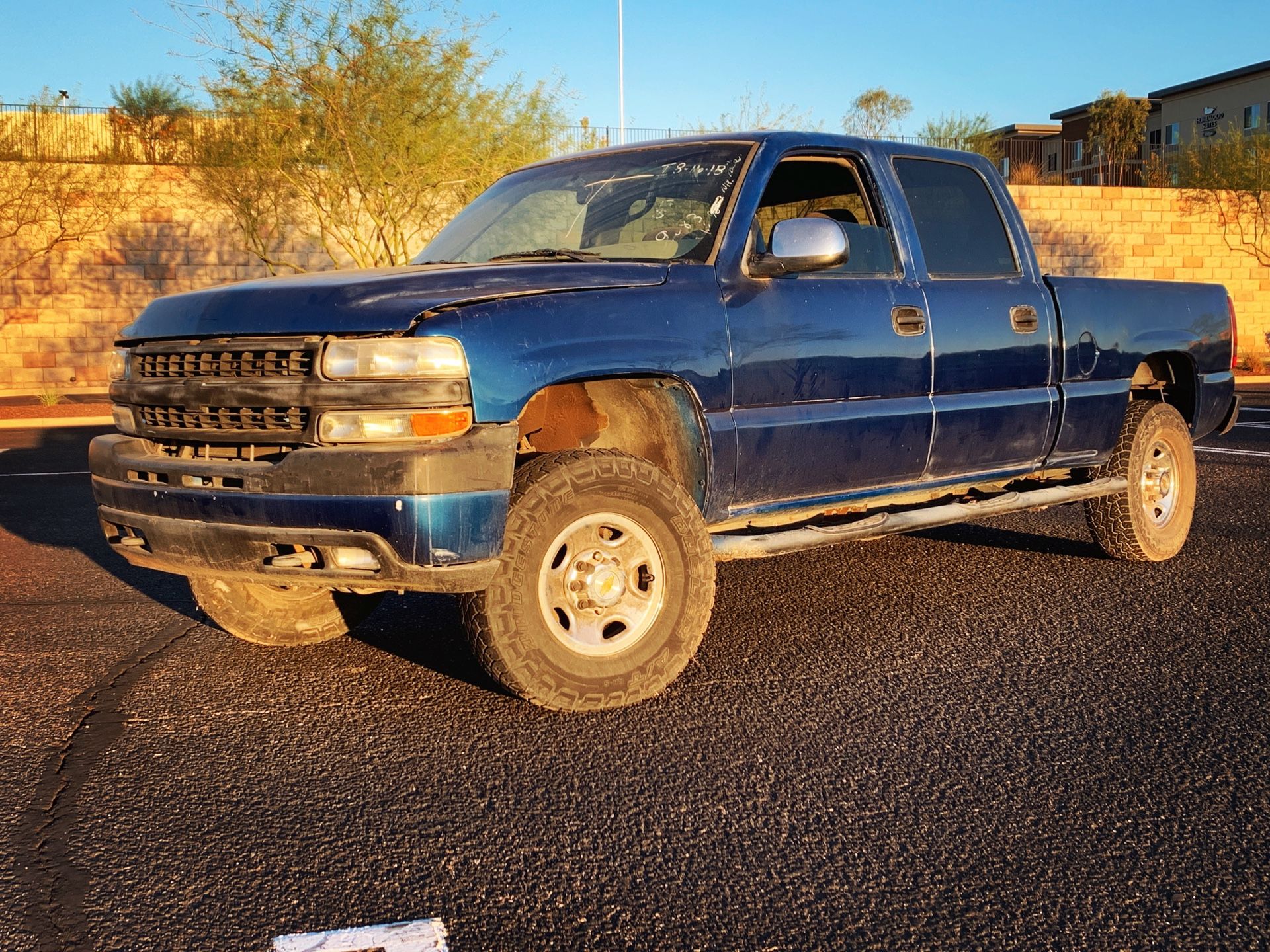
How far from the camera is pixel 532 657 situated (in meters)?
3.96

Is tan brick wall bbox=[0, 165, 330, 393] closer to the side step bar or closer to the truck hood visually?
the side step bar

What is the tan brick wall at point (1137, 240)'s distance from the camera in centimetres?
2950

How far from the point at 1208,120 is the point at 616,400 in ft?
226

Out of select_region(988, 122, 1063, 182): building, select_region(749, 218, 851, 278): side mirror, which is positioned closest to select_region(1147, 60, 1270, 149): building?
select_region(988, 122, 1063, 182): building

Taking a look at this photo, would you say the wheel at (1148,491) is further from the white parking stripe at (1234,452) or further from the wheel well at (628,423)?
the white parking stripe at (1234,452)

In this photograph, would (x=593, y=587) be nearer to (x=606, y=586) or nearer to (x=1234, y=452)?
(x=606, y=586)

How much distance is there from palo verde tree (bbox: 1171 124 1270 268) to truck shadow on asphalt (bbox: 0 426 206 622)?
91.2 feet

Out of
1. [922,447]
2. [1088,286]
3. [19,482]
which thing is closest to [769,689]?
[922,447]

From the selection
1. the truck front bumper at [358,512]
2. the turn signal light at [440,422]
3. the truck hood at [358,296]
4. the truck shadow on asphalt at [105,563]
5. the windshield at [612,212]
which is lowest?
the truck shadow on asphalt at [105,563]

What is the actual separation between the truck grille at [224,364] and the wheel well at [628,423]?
88cm

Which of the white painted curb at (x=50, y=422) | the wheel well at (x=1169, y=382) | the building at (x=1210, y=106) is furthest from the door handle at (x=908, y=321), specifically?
the building at (x=1210, y=106)

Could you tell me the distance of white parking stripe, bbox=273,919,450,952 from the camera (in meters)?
2.59

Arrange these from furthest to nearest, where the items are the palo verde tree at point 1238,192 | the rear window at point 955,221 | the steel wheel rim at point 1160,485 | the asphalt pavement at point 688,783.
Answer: the palo verde tree at point 1238,192, the steel wheel rim at point 1160,485, the rear window at point 955,221, the asphalt pavement at point 688,783

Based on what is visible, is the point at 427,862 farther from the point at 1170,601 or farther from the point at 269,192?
the point at 269,192
